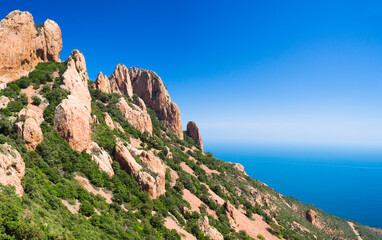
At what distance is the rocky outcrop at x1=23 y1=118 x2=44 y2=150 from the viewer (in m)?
20.2

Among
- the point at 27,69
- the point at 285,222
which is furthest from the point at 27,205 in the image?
the point at 285,222

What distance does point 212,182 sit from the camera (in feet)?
161

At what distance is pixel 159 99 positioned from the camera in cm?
6856

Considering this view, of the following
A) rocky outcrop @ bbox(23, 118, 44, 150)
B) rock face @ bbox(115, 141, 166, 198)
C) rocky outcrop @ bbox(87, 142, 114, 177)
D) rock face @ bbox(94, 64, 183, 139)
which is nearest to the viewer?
rocky outcrop @ bbox(23, 118, 44, 150)

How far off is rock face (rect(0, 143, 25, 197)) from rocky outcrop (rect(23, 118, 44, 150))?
13.2 ft

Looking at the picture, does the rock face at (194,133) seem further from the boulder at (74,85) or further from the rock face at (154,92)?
the boulder at (74,85)

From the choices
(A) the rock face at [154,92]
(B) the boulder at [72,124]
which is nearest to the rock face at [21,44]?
(B) the boulder at [72,124]

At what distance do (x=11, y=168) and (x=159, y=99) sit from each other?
5511 centimetres

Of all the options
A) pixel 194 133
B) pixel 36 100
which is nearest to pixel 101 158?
pixel 36 100

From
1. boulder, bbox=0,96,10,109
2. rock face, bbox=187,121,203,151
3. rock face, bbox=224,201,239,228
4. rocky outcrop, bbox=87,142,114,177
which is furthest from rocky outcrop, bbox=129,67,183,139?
boulder, bbox=0,96,10,109

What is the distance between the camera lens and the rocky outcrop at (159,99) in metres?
68.5

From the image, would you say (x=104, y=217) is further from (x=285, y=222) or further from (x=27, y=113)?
(x=285, y=222)

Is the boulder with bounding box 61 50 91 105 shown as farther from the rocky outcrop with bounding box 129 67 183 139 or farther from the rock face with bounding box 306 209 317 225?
the rock face with bounding box 306 209 317 225

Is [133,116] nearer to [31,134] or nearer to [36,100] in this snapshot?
[36,100]
